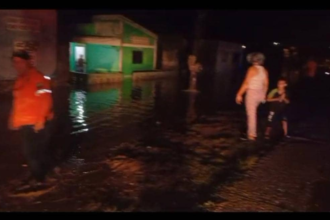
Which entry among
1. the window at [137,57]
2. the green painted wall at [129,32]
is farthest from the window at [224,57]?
the green painted wall at [129,32]

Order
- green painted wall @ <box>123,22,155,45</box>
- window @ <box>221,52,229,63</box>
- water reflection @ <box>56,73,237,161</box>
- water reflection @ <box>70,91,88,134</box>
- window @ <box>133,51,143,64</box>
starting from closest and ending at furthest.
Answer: water reflection @ <box>56,73,237,161</box> → water reflection @ <box>70,91,88,134</box> → green painted wall @ <box>123,22,155,45</box> → window @ <box>133,51,143,64</box> → window @ <box>221,52,229,63</box>

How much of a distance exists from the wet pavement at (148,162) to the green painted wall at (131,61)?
1318cm

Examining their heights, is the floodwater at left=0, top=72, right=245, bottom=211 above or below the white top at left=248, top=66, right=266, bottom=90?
below

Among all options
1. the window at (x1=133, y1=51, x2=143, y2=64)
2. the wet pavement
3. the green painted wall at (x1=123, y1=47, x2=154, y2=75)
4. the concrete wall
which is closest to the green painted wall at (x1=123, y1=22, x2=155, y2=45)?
the green painted wall at (x1=123, y1=47, x2=154, y2=75)

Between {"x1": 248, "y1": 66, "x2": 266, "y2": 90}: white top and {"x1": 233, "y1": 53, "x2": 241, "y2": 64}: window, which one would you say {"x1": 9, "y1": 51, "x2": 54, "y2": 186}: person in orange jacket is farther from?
{"x1": 233, "y1": 53, "x2": 241, "y2": 64}: window

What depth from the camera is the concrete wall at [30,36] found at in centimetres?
1462

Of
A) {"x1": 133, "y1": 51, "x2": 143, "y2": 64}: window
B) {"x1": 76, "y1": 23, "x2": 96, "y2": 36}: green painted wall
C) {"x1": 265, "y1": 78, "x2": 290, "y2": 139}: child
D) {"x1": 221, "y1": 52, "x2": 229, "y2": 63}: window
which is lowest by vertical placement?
{"x1": 265, "y1": 78, "x2": 290, "y2": 139}: child

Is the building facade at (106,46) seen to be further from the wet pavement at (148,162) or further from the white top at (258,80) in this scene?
the white top at (258,80)

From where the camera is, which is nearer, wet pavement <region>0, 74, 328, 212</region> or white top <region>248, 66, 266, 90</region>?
wet pavement <region>0, 74, 328, 212</region>

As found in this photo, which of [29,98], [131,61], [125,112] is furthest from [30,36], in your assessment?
[29,98]

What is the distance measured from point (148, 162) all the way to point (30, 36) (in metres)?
11.8

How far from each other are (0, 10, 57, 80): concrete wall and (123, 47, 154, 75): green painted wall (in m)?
7.19

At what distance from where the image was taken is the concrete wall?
14.6m
